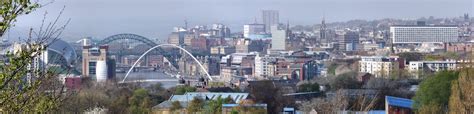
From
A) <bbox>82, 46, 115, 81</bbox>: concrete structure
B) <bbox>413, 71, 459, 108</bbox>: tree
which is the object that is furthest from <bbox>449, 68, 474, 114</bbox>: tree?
<bbox>82, 46, 115, 81</bbox>: concrete structure

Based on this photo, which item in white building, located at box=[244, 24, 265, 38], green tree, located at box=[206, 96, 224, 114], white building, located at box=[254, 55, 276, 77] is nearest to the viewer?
green tree, located at box=[206, 96, 224, 114]

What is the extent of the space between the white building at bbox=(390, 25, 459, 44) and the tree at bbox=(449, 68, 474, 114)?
7266 cm

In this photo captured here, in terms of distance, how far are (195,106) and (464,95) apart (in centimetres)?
716

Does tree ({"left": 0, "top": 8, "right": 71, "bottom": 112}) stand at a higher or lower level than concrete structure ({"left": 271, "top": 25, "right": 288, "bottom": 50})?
lower

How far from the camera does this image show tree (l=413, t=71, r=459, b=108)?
680 inches

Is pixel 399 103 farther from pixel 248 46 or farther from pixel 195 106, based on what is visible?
pixel 248 46

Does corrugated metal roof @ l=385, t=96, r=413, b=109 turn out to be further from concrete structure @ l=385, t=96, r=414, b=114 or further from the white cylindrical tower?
the white cylindrical tower

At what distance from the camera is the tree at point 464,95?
12.9m

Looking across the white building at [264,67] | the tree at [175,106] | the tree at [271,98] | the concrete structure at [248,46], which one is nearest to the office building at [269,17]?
the concrete structure at [248,46]

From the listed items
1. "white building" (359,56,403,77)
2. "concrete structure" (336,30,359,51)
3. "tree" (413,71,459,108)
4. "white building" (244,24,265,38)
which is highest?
A: "white building" (244,24,265,38)

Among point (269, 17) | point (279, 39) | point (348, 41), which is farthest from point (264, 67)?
point (269, 17)

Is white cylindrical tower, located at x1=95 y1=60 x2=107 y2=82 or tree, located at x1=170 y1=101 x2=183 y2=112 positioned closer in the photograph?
tree, located at x1=170 y1=101 x2=183 y2=112

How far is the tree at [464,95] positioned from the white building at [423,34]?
7266 centimetres

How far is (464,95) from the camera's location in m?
13.3
